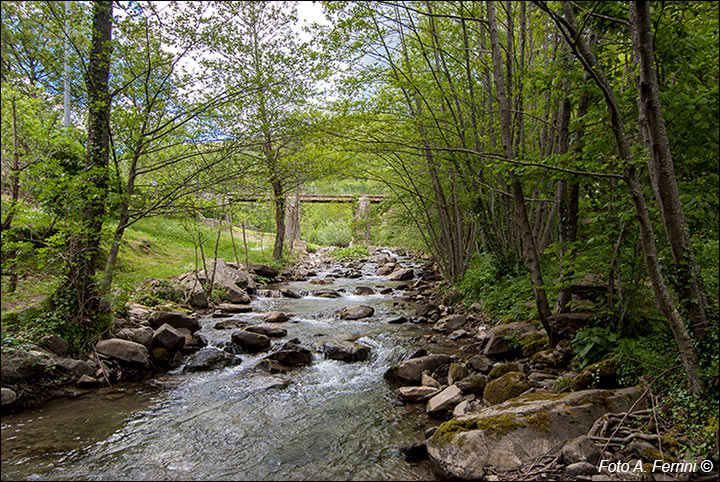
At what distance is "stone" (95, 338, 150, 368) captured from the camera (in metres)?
5.59

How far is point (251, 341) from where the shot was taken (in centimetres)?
706

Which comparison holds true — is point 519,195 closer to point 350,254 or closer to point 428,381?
point 428,381

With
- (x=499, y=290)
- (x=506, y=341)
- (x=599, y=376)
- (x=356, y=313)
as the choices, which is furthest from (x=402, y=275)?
(x=599, y=376)

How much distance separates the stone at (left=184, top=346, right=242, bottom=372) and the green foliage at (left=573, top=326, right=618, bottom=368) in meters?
5.08

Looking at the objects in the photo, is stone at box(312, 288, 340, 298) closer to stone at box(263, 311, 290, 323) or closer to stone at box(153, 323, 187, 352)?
stone at box(263, 311, 290, 323)

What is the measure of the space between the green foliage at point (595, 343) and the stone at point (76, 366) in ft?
20.4

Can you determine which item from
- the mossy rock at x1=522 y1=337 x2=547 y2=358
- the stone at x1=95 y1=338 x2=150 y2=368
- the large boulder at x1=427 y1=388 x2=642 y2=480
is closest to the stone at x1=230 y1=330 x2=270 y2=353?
the stone at x1=95 y1=338 x2=150 y2=368

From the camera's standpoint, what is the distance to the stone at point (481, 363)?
5.39 metres

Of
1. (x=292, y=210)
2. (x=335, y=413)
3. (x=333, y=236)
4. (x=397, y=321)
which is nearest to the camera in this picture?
(x=335, y=413)

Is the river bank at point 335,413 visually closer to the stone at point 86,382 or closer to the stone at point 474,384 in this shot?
the stone at point 474,384

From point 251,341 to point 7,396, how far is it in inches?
134

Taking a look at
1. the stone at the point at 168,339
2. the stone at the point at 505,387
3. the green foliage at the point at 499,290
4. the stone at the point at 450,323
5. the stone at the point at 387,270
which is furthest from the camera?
the stone at the point at 387,270

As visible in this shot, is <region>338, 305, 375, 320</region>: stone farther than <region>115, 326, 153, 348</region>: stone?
Yes

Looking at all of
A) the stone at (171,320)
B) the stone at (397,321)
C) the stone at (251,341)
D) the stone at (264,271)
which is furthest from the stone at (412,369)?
the stone at (264,271)
